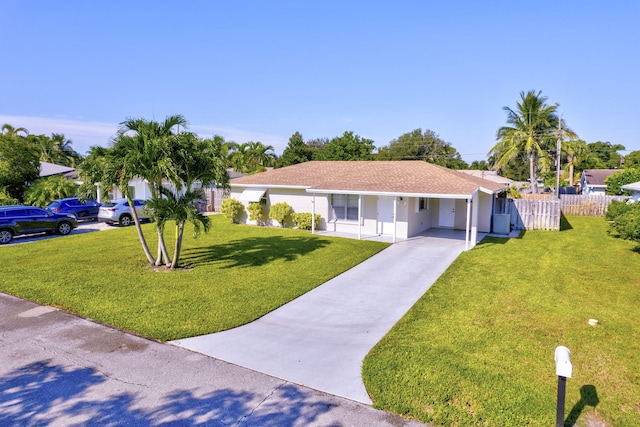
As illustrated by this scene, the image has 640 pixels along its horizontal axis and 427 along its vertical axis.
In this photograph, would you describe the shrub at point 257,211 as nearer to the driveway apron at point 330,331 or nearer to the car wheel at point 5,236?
the driveway apron at point 330,331

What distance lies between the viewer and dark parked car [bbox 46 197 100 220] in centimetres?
2142

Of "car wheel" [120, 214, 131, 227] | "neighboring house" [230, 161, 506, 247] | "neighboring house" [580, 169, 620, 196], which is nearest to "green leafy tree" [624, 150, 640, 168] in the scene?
"neighboring house" [580, 169, 620, 196]

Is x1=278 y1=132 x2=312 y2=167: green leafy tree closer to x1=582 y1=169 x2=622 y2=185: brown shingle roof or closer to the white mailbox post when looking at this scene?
x1=582 y1=169 x2=622 y2=185: brown shingle roof

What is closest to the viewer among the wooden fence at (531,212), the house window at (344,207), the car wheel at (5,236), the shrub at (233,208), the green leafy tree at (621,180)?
the car wheel at (5,236)

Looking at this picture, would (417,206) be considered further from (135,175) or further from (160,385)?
(160,385)

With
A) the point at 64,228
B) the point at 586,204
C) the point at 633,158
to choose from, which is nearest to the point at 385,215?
the point at 64,228

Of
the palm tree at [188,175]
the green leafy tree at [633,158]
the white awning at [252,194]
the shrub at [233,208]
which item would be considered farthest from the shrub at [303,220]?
the green leafy tree at [633,158]

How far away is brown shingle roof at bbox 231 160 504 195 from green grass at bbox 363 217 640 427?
4.92m

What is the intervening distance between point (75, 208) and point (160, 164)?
1619cm

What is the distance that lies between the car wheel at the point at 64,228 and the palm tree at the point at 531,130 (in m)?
30.6

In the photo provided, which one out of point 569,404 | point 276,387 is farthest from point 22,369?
point 569,404

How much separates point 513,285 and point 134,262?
1179cm

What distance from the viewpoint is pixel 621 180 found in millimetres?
30844

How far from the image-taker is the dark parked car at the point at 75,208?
21.4 metres
